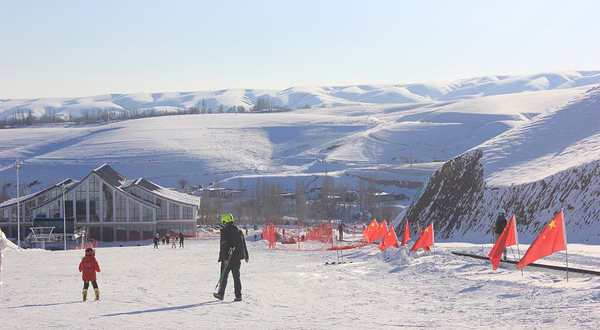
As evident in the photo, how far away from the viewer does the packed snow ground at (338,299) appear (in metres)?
13.5

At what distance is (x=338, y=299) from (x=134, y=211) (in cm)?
6867

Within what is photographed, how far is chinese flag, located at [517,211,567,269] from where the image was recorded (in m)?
16.9

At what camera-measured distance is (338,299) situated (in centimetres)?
1730

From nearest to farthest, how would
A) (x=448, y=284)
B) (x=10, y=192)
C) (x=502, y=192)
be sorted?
(x=448, y=284) < (x=502, y=192) < (x=10, y=192)

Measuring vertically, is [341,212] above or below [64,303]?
below

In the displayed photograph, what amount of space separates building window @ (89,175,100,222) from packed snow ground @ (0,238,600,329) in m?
57.8

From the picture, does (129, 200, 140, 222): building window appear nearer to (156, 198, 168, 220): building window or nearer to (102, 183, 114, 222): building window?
(102, 183, 114, 222): building window

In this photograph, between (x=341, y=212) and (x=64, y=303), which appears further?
(x=341, y=212)

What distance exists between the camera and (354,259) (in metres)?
30.4

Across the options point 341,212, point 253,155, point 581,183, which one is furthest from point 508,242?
point 253,155

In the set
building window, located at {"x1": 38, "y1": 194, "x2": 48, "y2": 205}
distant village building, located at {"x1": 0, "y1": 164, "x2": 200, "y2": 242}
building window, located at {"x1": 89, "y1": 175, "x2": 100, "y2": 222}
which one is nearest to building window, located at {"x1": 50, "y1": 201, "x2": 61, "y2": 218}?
distant village building, located at {"x1": 0, "y1": 164, "x2": 200, "y2": 242}

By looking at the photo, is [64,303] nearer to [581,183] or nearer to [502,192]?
[581,183]

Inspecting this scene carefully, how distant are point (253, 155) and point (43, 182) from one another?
48.9 meters

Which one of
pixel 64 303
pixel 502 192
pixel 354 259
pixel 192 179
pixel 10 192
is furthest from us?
pixel 192 179
